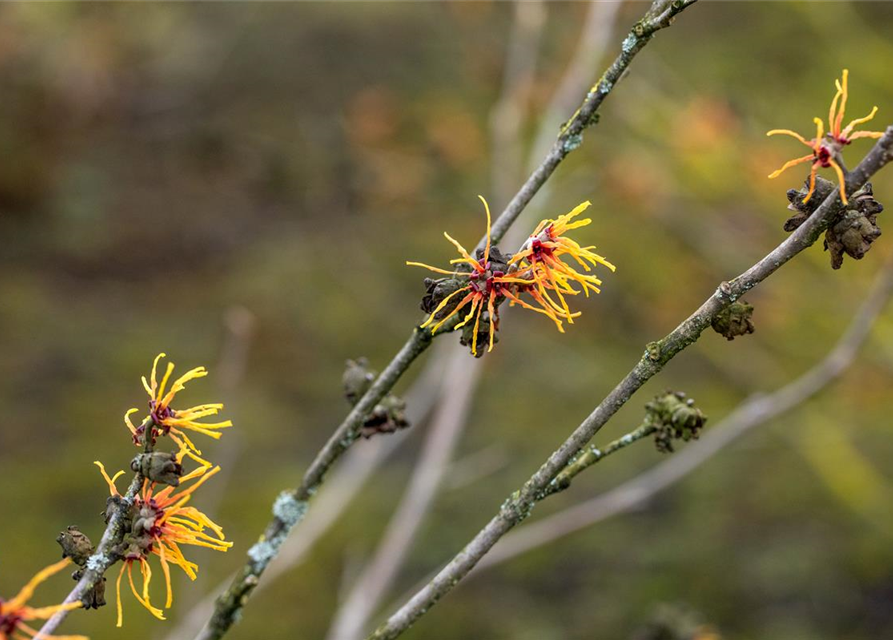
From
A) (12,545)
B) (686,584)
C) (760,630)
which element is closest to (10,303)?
(12,545)

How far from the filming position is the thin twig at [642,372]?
70cm

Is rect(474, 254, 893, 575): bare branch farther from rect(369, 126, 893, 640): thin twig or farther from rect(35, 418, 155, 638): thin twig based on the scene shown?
rect(35, 418, 155, 638): thin twig

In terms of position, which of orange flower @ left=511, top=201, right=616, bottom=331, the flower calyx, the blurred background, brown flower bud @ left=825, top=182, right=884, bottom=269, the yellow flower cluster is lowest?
the yellow flower cluster

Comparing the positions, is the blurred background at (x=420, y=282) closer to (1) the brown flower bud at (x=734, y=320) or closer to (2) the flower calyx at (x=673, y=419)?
(2) the flower calyx at (x=673, y=419)

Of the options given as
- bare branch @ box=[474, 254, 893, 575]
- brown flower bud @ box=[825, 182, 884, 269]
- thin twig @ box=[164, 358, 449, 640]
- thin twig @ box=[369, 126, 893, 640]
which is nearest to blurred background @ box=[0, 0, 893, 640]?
thin twig @ box=[164, 358, 449, 640]

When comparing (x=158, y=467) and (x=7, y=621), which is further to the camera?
(x=158, y=467)

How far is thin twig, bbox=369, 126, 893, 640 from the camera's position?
698mm

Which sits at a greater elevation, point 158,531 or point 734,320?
point 734,320

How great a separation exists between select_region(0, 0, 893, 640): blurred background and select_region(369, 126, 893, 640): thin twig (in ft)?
2.55

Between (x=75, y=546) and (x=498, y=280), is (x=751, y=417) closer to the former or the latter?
(x=498, y=280)

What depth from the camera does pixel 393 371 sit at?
2.88 feet

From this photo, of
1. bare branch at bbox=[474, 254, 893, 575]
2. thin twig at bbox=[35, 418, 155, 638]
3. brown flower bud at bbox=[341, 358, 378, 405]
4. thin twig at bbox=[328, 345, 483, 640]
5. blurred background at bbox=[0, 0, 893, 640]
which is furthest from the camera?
blurred background at bbox=[0, 0, 893, 640]

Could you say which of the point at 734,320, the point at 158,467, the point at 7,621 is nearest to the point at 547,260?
the point at 734,320

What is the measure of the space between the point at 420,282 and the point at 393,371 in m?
3.23
